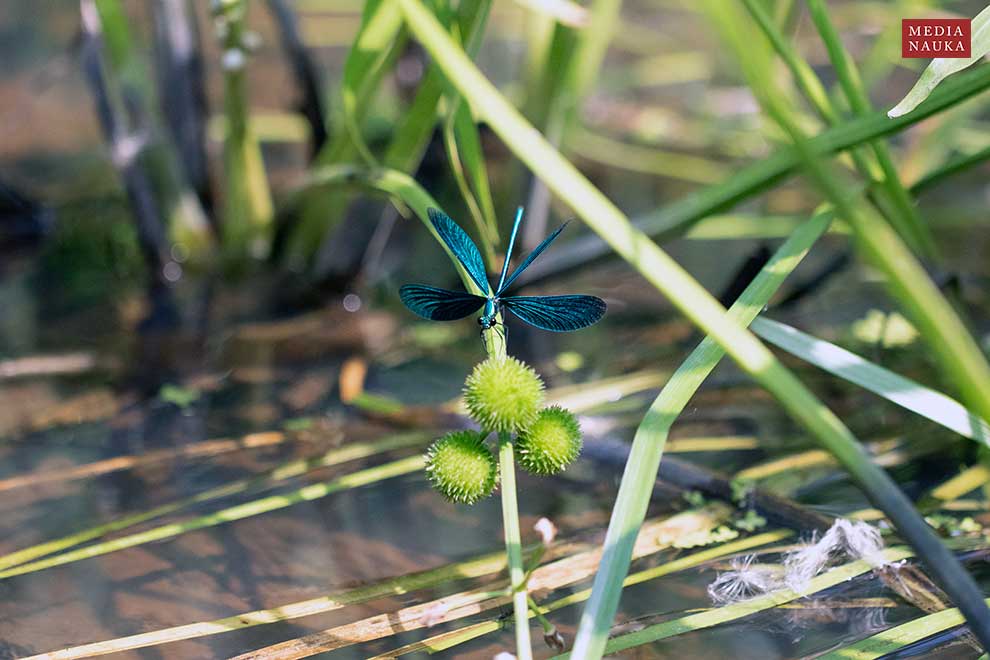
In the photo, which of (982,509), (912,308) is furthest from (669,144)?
(912,308)

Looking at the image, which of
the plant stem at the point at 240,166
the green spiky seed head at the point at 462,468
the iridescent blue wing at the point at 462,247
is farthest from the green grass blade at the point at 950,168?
the plant stem at the point at 240,166

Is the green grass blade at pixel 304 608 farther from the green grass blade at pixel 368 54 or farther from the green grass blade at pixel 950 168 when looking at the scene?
the green grass blade at pixel 950 168

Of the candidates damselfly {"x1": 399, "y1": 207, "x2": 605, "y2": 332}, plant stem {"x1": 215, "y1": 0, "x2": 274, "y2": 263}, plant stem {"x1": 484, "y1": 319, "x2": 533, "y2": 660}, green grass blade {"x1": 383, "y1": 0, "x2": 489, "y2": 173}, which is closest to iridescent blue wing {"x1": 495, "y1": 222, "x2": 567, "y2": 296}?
damselfly {"x1": 399, "y1": 207, "x2": 605, "y2": 332}

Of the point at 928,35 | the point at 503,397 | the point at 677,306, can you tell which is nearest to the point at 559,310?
the point at 503,397

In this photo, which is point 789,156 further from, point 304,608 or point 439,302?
point 304,608

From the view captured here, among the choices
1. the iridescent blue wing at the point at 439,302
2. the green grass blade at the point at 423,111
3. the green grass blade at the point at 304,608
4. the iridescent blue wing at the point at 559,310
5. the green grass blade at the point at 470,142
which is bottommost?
the green grass blade at the point at 304,608

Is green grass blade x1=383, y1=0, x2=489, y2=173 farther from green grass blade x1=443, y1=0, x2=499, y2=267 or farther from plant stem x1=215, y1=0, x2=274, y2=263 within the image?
plant stem x1=215, y1=0, x2=274, y2=263

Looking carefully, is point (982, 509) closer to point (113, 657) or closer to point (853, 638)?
point (853, 638)

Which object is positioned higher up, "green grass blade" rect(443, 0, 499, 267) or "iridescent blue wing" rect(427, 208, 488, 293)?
"green grass blade" rect(443, 0, 499, 267)
